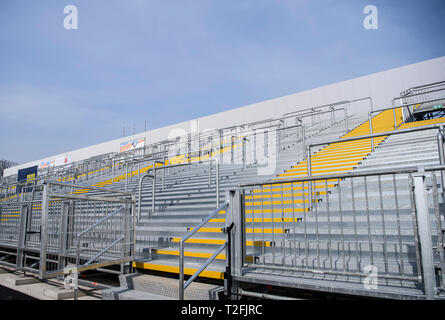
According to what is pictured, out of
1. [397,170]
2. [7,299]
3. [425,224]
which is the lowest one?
[7,299]

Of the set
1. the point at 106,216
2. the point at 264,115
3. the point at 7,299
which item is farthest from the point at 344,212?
the point at 264,115

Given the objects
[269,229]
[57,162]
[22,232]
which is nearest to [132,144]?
[57,162]

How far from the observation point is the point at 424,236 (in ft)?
9.33

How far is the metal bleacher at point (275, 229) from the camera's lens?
3186 millimetres

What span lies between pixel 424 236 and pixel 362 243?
85cm

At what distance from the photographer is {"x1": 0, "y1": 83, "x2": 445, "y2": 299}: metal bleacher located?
3186 millimetres

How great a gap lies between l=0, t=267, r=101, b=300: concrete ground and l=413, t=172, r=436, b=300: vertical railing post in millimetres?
4529

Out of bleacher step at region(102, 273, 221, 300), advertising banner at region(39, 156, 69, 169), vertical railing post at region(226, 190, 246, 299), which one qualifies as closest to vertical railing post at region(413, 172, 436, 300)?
vertical railing post at region(226, 190, 246, 299)

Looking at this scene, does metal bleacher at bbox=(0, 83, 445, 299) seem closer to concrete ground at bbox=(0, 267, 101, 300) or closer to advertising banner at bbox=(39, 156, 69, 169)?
concrete ground at bbox=(0, 267, 101, 300)

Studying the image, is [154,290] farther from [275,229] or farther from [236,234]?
[275,229]

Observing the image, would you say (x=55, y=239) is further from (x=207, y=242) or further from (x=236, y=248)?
(x=236, y=248)

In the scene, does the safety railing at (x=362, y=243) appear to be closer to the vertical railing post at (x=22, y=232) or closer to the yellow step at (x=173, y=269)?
the yellow step at (x=173, y=269)

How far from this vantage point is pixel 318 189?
6.27 meters
